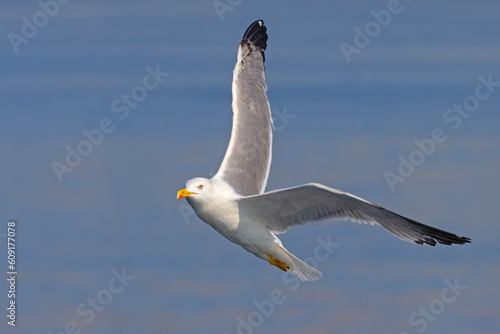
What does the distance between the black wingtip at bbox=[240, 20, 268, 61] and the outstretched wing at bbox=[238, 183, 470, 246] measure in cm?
445

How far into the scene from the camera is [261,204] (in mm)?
13922

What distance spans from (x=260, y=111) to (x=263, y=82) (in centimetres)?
85

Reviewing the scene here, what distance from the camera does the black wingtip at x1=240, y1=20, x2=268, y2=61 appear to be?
1780cm

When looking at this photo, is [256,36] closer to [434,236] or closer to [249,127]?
[249,127]

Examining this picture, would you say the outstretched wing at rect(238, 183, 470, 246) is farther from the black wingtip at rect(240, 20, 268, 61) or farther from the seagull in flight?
the black wingtip at rect(240, 20, 268, 61)

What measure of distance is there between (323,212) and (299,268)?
125 centimetres

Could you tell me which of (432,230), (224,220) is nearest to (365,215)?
(432,230)

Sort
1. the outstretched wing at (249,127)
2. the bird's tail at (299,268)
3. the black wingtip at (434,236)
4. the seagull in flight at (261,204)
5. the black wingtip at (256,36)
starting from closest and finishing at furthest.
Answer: the black wingtip at (434,236), the seagull in flight at (261,204), the bird's tail at (299,268), the outstretched wing at (249,127), the black wingtip at (256,36)

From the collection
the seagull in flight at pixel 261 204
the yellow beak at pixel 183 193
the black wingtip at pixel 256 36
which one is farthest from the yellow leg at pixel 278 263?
the black wingtip at pixel 256 36

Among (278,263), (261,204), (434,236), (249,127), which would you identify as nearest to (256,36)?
(249,127)

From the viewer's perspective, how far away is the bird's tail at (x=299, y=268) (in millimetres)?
14477

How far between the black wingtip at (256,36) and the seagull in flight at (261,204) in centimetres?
143

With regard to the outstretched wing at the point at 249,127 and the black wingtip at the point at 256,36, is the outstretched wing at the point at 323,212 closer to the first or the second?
the outstretched wing at the point at 249,127

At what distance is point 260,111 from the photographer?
16.5m
